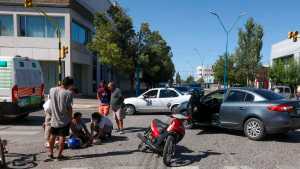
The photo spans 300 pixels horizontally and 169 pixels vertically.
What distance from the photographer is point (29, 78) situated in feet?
41.1

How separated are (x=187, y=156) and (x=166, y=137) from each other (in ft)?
2.56

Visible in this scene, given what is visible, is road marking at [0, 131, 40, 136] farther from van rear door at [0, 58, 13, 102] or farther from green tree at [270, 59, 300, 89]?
green tree at [270, 59, 300, 89]

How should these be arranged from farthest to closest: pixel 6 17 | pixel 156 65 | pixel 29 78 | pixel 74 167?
1. pixel 156 65
2. pixel 6 17
3. pixel 29 78
4. pixel 74 167

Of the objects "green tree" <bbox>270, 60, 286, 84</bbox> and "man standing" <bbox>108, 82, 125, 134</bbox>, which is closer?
"man standing" <bbox>108, 82, 125, 134</bbox>

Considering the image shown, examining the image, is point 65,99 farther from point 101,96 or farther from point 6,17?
point 6,17

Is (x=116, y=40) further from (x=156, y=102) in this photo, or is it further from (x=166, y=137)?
(x=166, y=137)

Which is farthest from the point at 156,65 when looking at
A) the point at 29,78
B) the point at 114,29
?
the point at 29,78

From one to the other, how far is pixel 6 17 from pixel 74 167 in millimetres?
26409

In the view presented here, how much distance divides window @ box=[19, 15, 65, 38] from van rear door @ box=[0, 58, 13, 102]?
18580 millimetres

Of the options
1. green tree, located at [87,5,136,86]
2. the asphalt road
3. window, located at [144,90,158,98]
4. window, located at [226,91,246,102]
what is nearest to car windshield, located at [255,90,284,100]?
window, located at [226,91,246,102]

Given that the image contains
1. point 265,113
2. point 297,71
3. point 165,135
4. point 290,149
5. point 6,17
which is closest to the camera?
point 165,135

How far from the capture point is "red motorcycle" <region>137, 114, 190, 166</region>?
668 centimetres

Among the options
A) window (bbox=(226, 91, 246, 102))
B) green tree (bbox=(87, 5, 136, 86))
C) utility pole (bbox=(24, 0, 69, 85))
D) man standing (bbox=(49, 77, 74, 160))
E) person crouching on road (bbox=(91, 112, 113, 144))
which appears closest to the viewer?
man standing (bbox=(49, 77, 74, 160))

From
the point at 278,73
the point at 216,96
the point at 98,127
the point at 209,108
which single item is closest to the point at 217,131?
the point at 209,108
